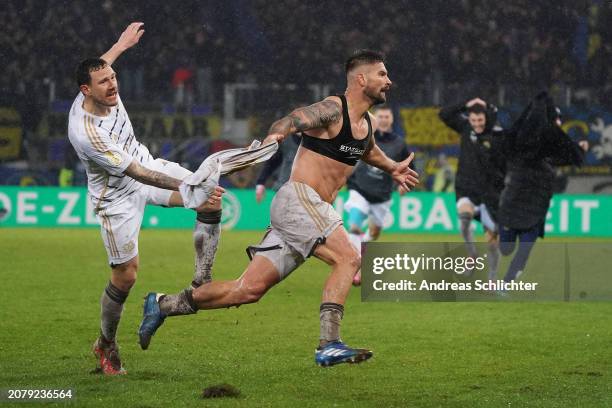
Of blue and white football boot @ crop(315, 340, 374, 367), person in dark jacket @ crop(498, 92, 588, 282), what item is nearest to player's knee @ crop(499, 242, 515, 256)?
person in dark jacket @ crop(498, 92, 588, 282)

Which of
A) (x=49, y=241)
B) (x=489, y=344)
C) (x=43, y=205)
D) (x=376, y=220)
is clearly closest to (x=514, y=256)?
(x=376, y=220)

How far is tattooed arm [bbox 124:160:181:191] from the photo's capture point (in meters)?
6.95

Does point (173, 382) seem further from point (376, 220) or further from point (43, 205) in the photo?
point (43, 205)

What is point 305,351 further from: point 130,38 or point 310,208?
point 130,38

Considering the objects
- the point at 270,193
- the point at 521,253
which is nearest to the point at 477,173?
the point at 521,253

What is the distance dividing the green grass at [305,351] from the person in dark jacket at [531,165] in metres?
0.90

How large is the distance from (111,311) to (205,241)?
0.83m

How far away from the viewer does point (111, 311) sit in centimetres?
743

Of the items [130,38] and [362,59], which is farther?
[130,38]

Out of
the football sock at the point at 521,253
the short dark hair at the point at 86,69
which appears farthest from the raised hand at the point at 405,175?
the football sock at the point at 521,253

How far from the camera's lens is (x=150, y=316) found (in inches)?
287

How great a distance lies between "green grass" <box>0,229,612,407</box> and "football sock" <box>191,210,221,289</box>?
2.21 ft

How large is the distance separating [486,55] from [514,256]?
16.7 metres

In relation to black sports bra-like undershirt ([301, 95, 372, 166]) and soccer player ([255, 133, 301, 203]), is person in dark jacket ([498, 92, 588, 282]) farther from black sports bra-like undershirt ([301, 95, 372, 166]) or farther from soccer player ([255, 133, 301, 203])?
black sports bra-like undershirt ([301, 95, 372, 166])
